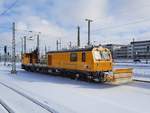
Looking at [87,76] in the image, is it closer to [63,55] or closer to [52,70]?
[63,55]

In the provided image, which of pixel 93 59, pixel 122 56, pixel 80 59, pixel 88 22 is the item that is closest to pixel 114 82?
pixel 93 59

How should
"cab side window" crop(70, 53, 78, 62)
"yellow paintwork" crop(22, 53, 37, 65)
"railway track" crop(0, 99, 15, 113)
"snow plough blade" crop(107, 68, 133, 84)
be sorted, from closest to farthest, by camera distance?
1. "railway track" crop(0, 99, 15, 113)
2. "snow plough blade" crop(107, 68, 133, 84)
3. "cab side window" crop(70, 53, 78, 62)
4. "yellow paintwork" crop(22, 53, 37, 65)

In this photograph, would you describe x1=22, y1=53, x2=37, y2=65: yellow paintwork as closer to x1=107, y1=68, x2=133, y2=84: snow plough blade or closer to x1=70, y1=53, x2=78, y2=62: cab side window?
x1=70, y1=53, x2=78, y2=62: cab side window

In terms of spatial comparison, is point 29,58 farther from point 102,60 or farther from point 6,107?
point 6,107

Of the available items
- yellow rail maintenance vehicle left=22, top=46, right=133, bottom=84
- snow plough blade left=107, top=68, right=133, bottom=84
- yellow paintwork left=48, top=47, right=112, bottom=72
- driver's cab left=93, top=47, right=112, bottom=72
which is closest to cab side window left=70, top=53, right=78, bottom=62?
yellow rail maintenance vehicle left=22, top=46, right=133, bottom=84

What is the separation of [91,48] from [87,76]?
2174 mm

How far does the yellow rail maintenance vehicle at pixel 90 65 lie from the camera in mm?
20406

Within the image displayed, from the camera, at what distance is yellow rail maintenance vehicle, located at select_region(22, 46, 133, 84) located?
20406mm

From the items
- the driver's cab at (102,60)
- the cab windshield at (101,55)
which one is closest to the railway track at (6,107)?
the driver's cab at (102,60)

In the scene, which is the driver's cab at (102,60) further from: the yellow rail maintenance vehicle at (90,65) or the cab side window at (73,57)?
the cab side window at (73,57)

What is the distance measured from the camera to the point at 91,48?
22.6 meters

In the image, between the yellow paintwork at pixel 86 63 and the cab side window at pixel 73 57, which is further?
the cab side window at pixel 73 57

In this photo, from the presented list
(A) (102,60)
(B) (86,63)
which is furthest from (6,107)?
(A) (102,60)

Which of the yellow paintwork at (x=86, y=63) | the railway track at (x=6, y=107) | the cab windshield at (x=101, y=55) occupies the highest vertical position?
the cab windshield at (x=101, y=55)
